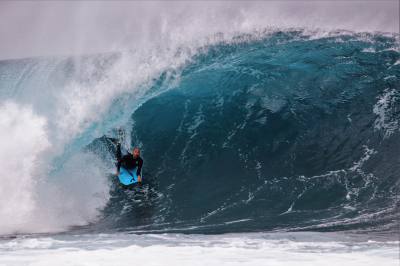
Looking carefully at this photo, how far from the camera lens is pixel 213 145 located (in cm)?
1444

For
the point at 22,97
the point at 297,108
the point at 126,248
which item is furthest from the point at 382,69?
the point at 22,97

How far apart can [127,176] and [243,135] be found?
425 centimetres

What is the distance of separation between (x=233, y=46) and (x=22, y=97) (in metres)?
10.2

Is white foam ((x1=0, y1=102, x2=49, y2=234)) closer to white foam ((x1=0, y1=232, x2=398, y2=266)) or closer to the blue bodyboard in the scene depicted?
the blue bodyboard

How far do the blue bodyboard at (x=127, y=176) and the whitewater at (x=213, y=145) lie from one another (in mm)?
308

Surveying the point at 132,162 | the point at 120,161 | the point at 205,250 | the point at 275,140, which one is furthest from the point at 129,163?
the point at 205,250

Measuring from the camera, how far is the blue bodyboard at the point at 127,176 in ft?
41.4

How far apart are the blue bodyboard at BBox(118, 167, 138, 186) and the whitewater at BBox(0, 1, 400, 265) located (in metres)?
0.31

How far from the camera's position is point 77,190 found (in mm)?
12742

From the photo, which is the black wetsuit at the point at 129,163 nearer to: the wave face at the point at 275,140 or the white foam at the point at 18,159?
the wave face at the point at 275,140

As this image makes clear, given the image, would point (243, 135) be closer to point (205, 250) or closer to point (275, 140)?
point (275, 140)

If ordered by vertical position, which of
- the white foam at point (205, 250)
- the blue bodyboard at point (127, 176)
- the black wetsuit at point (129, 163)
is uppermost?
the black wetsuit at point (129, 163)

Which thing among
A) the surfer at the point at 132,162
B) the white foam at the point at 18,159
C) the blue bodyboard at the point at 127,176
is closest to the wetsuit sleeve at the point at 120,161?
the surfer at the point at 132,162

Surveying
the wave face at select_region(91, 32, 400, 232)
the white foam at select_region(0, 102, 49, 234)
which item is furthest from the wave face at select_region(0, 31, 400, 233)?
the white foam at select_region(0, 102, 49, 234)
